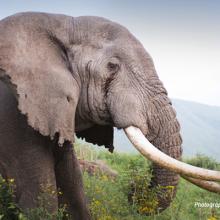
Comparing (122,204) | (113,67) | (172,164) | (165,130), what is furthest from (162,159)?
(122,204)

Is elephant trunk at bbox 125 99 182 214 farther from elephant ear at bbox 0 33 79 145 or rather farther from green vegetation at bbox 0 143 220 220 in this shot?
elephant ear at bbox 0 33 79 145

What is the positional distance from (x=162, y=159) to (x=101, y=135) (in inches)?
58.0

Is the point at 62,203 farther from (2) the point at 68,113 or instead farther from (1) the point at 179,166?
(1) the point at 179,166

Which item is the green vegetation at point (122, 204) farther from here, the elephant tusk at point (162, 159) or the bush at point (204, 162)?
the bush at point (204, 162)

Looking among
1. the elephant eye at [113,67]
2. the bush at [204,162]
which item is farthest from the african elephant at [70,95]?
the bush at [204,162]

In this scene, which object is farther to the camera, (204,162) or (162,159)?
(204,162)

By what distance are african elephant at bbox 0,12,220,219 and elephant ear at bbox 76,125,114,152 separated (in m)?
0.57

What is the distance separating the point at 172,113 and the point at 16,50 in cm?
162

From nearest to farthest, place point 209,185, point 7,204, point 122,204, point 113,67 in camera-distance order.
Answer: point 209,185, point 113,67, point 7,204, point 122,204

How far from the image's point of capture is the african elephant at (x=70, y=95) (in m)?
4.59

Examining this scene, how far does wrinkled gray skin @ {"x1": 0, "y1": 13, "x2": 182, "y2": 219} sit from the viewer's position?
4609 millimetres

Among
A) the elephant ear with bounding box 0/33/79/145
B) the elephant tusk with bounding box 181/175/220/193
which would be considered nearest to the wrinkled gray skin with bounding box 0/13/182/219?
the elephant ear with bounding box 0/33/79/145

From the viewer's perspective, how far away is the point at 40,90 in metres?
4.61

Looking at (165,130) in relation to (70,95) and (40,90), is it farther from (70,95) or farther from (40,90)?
(40,90)
